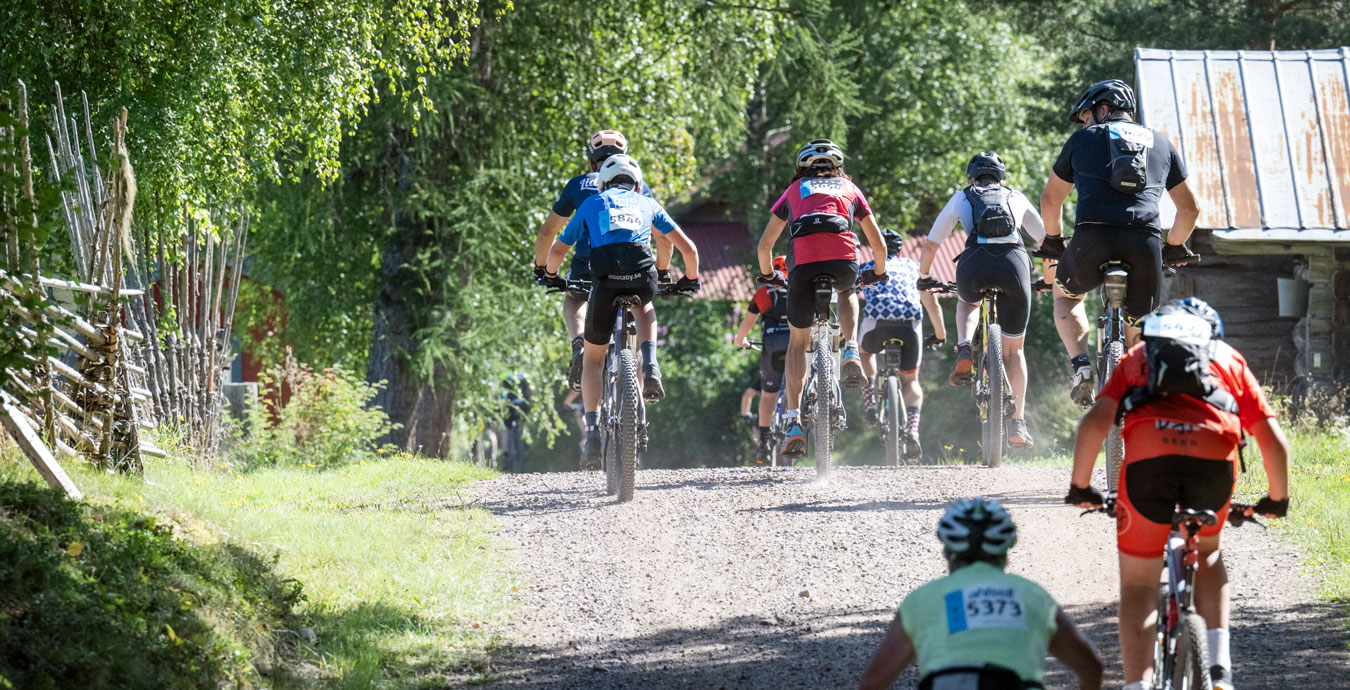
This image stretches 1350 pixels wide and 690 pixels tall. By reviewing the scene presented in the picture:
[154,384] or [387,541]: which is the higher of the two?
[154,384]

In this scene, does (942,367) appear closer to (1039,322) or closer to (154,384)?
(1039,322)

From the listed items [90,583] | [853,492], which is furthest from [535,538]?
[90,583]

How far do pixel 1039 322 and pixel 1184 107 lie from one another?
1252cm

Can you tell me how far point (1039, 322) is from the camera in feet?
97.6

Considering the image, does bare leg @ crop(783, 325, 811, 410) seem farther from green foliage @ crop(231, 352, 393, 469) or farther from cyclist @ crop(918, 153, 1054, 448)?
green foliage @ crop(231, 352, 393, 469)

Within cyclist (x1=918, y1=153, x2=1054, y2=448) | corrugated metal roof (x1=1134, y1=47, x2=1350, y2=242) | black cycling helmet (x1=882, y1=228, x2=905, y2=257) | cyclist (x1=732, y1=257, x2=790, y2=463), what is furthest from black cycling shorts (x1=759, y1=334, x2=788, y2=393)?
corrugated metal roof (x1=1134, y1=47, x2=1350, y2=242)

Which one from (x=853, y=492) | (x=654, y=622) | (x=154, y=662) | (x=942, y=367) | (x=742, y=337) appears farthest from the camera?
(x=942, y=367)

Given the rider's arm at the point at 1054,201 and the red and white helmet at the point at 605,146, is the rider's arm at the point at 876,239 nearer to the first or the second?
the rider's arm at the point at 1054,201

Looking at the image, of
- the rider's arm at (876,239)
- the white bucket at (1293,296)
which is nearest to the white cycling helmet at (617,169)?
the rider's arm at (876,239)

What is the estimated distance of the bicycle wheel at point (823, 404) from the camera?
10.6 metres

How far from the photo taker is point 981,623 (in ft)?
12.9

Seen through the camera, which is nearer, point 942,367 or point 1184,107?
point 1184,107

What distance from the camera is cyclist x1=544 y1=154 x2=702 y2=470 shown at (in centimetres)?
978

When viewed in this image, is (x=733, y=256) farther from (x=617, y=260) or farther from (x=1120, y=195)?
(x=1120, y=195)
